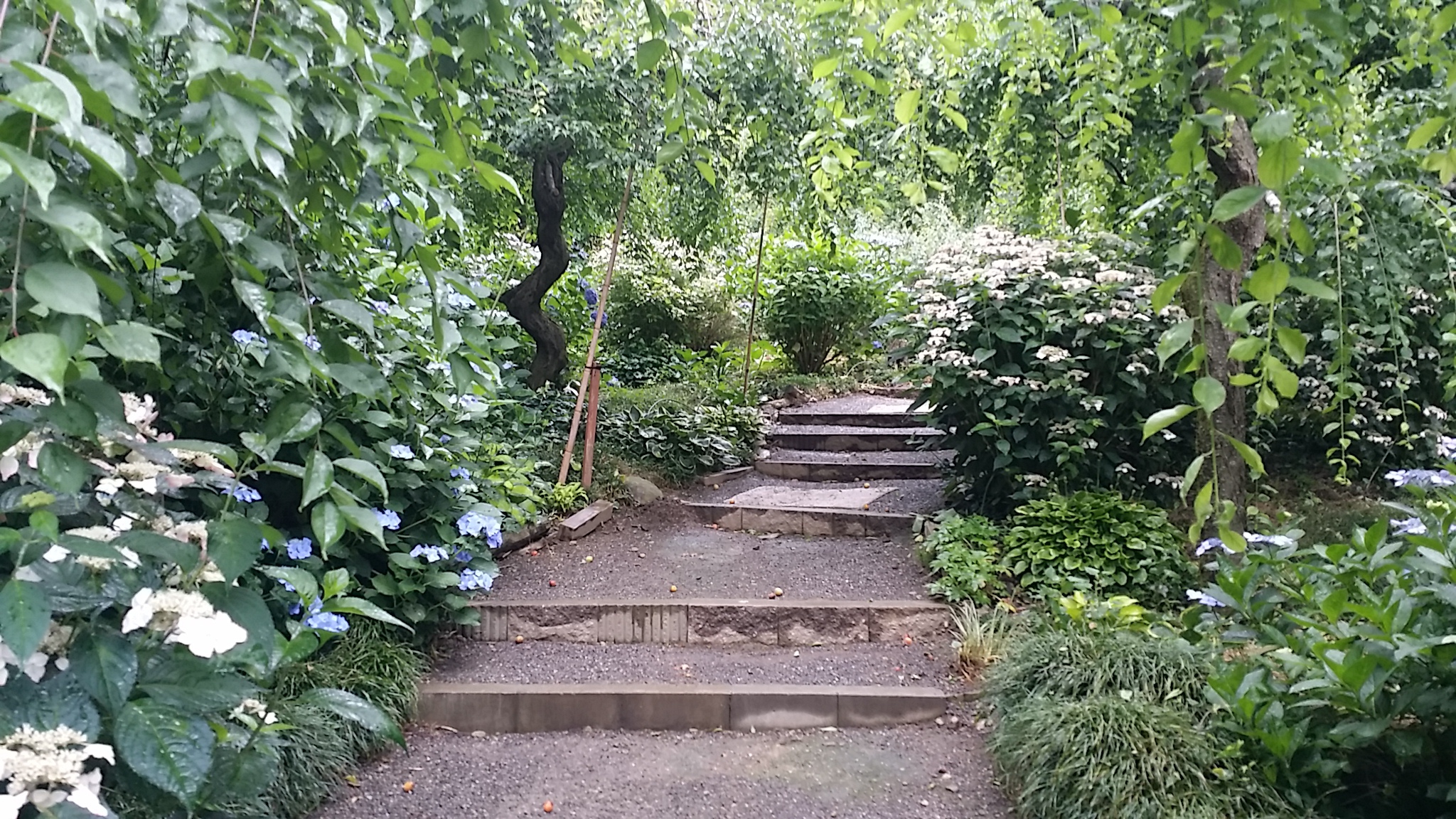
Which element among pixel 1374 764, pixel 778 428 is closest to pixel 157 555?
pixel 1374 764

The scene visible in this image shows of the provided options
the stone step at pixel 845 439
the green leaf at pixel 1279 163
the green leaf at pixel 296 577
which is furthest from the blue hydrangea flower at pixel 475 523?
the stone step at pixel 845 439

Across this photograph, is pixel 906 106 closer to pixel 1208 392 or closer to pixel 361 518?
pixel 1208 392

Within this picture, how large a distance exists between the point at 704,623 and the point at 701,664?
0.22 metres

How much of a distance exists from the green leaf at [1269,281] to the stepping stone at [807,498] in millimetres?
3813

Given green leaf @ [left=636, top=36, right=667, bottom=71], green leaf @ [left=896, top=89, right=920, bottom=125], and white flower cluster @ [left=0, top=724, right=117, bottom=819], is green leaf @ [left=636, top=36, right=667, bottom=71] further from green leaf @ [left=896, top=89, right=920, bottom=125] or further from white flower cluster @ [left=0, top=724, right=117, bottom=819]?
white flower cluster @ [left=0, top=724, right=117, bottom=819]

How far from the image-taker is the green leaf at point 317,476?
87cm

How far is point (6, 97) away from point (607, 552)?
3.59 meters

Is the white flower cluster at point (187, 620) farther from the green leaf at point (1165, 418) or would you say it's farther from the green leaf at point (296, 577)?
the green leaf at point (1165, 418)

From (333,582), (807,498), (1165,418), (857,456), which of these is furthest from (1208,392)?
(857,456)

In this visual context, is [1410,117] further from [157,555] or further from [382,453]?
[157,555]

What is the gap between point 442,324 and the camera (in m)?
1.04

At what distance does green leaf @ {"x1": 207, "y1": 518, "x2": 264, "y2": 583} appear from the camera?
0.91 m

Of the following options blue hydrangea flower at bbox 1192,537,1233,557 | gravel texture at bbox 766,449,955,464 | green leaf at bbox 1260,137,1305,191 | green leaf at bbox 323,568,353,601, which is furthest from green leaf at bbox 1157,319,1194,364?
gravel texture at bbox 766,449,955,464

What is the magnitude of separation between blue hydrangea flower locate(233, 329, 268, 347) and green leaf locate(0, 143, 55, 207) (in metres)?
1.42
